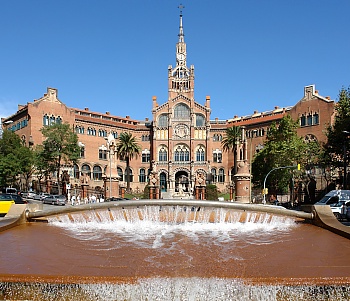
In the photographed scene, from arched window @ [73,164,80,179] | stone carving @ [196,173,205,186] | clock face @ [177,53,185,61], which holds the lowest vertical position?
stone carving @ [196,173,205,186]

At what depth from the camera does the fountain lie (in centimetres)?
589

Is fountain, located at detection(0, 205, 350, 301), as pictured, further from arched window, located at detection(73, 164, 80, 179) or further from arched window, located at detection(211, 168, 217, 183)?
arched window, located at detection(211, 168, 217, 183)

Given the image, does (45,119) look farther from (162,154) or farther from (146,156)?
(162,154)

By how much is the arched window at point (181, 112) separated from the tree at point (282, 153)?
29.3 meters

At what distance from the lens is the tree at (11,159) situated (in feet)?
159

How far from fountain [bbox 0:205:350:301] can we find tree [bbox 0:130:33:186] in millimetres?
39368

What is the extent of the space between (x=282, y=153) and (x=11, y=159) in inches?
1312

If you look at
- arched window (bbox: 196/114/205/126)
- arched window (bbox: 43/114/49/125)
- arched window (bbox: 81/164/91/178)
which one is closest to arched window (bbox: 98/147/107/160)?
arched window (bbox: 81/164/91/178)

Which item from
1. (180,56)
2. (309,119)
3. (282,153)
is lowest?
(282,153)

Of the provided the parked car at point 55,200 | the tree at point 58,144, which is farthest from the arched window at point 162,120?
the parked car at point 55,200

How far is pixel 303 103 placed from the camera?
208 ft

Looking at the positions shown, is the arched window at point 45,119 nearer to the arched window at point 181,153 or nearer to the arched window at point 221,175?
the arched window at point 181,153

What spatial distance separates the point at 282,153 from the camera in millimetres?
44125

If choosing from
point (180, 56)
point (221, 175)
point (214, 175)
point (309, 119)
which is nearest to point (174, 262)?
point (309, 119)
